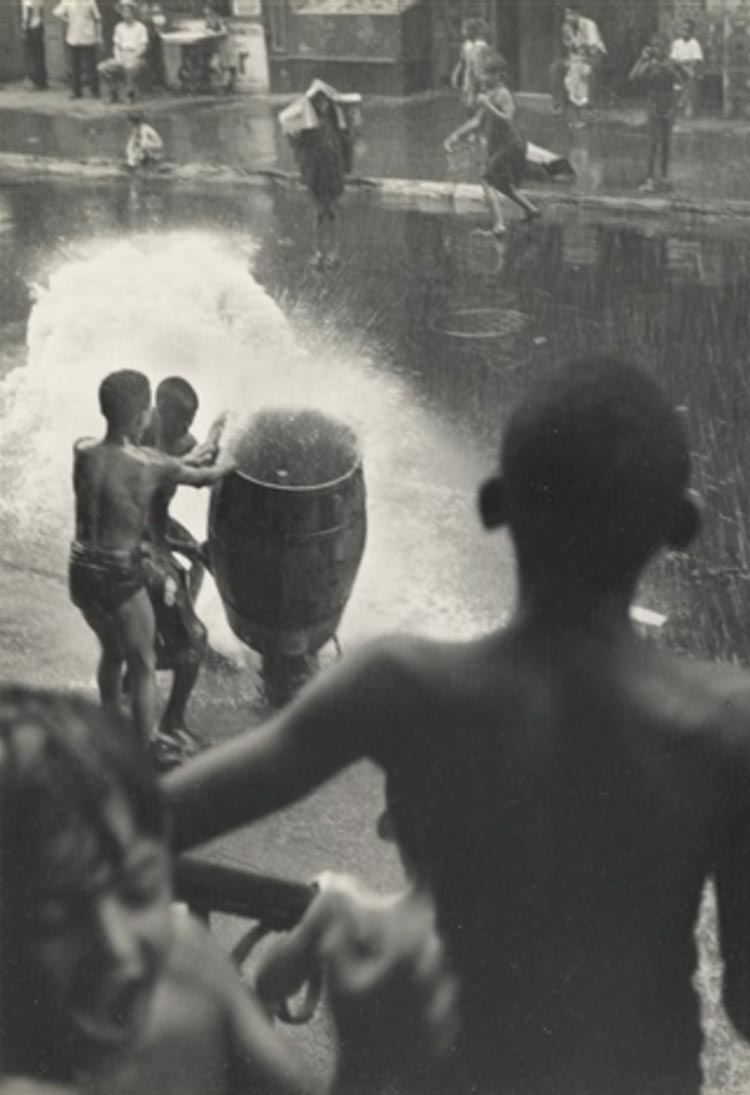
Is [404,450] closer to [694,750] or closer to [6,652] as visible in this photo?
[6,652]

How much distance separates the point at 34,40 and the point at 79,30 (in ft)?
1.54

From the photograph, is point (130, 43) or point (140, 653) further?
point (130, 43)

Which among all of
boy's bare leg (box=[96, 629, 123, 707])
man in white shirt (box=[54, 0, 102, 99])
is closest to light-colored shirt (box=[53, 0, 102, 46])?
man in white shirt (box=[54, 0, 102, 99])

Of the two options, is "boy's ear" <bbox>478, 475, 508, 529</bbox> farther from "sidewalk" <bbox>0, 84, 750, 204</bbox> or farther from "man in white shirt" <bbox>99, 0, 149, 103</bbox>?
"sidewalk" <bbox>0, 84, 750, 204</bbox>

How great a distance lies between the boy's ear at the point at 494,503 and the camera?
1.85m

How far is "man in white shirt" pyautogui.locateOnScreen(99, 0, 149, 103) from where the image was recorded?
14.5 m

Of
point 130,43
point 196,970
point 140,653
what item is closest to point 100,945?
point 196,970

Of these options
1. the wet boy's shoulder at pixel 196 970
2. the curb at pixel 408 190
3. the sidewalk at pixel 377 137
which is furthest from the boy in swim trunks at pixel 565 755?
the sidewalk at pixel 377 137

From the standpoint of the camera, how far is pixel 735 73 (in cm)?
1583

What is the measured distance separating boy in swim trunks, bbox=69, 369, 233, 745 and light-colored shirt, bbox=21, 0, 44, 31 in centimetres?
1032

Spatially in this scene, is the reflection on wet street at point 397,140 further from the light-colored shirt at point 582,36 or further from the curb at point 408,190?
the light-colored shirt at point 582,36

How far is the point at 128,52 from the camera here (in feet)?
50.0

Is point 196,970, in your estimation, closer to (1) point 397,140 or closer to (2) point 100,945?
(2) point 100,945

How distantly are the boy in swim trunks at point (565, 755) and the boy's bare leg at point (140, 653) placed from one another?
10.7 feet
